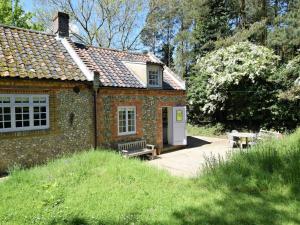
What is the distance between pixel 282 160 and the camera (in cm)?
720

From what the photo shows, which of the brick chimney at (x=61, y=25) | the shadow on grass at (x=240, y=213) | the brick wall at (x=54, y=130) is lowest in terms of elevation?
the shadow on grass at (x=240, y=213)

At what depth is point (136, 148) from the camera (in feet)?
46.7

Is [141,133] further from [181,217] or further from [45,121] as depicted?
[181,217]

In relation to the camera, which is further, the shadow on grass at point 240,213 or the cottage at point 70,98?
the cottage at point 70,98

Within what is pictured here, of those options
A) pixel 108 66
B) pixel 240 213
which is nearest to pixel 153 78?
pixel 108 66

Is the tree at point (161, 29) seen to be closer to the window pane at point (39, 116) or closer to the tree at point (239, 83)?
the tree at point (239, 83)

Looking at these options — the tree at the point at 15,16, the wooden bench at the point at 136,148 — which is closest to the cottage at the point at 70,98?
the wooden bench at the point at 136,148

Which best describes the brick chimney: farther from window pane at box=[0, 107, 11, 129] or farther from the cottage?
window pane at box=[0, 107, 11, 129]

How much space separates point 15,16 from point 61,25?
769 inches

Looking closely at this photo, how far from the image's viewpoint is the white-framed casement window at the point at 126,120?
13.8 meters

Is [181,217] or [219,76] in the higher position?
[219,76]

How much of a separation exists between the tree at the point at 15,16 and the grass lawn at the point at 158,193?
86.2 feet

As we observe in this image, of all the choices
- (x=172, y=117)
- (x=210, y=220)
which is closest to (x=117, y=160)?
(x=210, y=220)

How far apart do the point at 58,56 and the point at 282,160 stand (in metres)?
10.9
